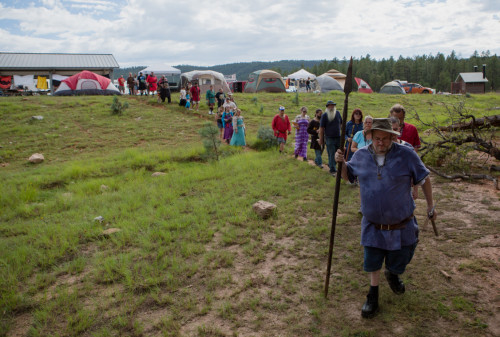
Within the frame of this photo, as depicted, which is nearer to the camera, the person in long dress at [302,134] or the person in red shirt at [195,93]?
the person in long dress at [302,134]

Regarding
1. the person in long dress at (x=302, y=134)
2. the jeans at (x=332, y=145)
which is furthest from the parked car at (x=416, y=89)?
the jeans at (x=332, y=145)

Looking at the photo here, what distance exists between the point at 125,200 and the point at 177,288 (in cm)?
349

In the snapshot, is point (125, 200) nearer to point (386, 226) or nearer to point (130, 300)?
point (130, 300)

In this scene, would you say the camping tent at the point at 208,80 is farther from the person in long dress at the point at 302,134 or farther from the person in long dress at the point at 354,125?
the person in long dress at the point at 354,125

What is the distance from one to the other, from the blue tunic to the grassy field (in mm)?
785

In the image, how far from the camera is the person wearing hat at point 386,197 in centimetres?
305

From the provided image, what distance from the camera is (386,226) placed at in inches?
124

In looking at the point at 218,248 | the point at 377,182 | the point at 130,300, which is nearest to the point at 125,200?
the point at 218,248

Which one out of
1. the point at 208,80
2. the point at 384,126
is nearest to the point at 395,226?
the point at 384,126

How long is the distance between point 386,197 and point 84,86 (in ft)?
81.5

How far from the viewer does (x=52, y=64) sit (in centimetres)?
2856

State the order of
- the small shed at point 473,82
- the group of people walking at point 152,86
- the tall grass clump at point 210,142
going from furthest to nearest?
1. the small shed at point 473,82
2. the group of people walking at point 152,86
3. the tall grass clump at point 210,142

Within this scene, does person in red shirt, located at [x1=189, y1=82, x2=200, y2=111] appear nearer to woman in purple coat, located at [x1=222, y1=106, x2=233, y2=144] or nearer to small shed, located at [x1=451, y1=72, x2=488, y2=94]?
woman in purple coat, located at [x1=222, y1=106, x2=233, y2=144]

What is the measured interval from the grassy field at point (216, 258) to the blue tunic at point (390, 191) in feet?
2.57
